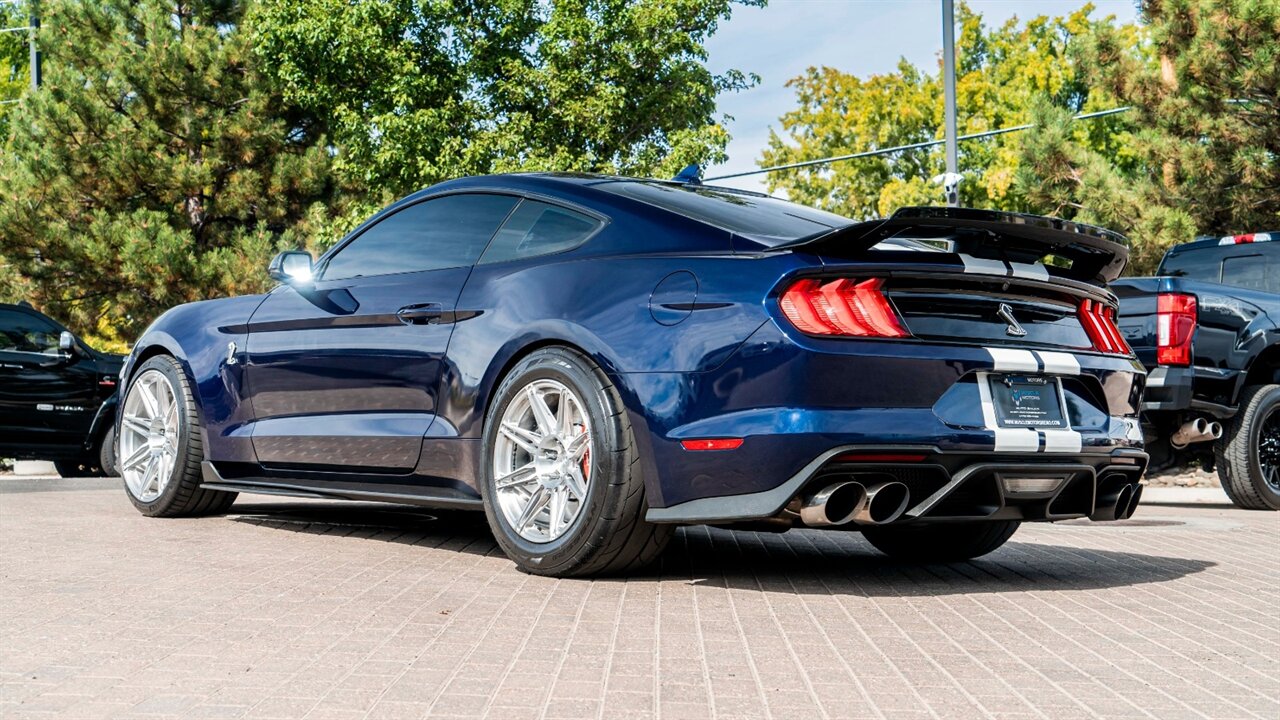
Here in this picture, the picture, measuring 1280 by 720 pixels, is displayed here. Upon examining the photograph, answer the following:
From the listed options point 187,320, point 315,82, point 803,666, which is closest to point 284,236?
point 315,82

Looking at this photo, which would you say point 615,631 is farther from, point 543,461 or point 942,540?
point 942,540

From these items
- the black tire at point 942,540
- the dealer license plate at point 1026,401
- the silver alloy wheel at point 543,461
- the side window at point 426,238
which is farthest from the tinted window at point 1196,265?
the silver alloy wheel at point 543,461

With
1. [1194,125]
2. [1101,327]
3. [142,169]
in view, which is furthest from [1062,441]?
[142,169]

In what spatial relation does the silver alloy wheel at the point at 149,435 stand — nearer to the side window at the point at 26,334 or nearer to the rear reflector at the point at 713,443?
the rear reflector at the point at 713,443

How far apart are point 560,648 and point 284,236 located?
899 inches

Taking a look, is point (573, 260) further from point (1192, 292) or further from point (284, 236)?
point (284, 236)

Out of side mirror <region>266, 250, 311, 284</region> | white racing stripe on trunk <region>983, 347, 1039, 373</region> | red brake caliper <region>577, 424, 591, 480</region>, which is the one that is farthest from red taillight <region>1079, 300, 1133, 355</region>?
side mirror <region>266, 250, 311, 284</region>

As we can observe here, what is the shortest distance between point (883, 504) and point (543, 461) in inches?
51.0

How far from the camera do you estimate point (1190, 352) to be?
32.2 feet

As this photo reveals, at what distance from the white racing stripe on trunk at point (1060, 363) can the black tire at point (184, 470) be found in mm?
4180

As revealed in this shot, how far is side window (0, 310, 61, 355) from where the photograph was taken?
1410cm

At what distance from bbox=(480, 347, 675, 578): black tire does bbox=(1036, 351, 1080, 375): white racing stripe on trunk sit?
1499 millimetres

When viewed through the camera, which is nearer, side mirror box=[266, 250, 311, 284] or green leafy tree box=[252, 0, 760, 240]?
side mirror box=[266, 250, 311, 284]

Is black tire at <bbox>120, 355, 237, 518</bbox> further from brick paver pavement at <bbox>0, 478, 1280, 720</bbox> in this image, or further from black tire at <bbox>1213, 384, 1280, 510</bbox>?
black tire at <bbox>1213, 384, 1280, 510</bbox>
